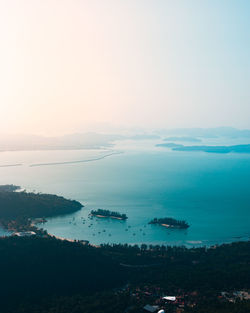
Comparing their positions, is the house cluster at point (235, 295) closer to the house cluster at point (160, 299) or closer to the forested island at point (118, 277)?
the forested island at point (118, 277)

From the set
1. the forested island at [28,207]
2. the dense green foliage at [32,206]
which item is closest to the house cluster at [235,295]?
the forested island at [28,207]

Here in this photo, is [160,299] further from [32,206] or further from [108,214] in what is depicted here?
[32,206]

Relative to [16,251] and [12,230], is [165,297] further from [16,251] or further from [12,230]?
[12,230]

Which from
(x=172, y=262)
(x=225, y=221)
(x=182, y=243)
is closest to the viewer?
(x=172, y=262)

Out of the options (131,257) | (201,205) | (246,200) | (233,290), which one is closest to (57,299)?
(131,257)

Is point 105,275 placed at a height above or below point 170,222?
below

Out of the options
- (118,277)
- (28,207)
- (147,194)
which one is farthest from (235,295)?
(147,194)
